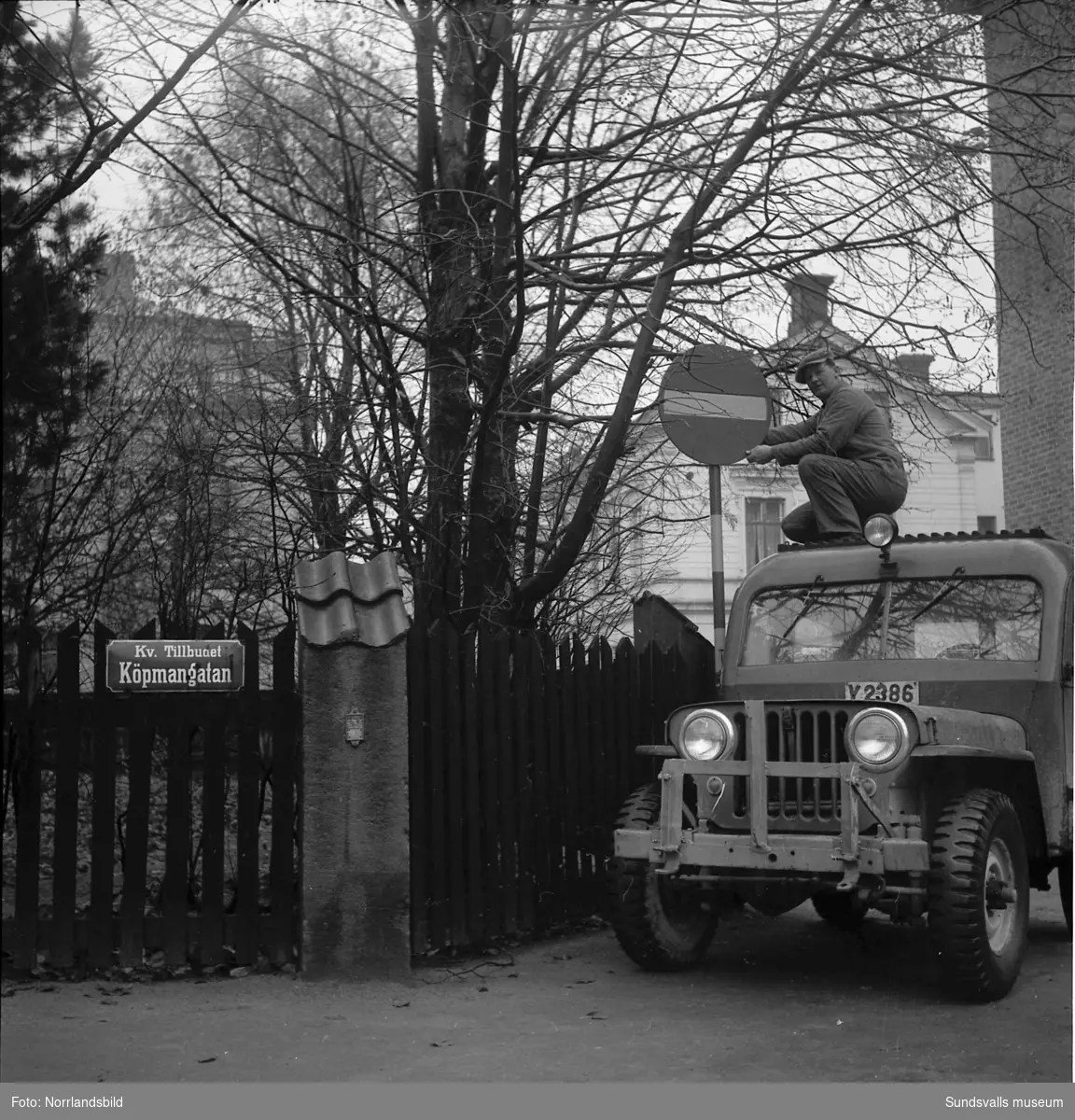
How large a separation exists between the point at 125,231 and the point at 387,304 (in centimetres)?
213

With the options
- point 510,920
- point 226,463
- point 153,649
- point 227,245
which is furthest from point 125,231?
point 510,920

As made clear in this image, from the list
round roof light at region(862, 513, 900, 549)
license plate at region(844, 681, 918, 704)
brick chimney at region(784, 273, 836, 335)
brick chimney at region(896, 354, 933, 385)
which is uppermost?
brick chimney at region(784, 273, 836, 335)

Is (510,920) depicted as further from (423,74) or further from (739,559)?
(739,559)

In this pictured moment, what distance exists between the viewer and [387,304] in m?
8.87

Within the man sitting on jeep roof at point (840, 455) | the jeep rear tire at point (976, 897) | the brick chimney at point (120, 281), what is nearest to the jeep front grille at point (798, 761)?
the jeep rear tire at point (976, 897)

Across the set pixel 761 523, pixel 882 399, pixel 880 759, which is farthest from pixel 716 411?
pixel 761 523

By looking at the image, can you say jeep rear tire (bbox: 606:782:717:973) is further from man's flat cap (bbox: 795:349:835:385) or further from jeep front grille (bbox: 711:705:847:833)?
man's flat cap (bbox: 795:349:835:385)

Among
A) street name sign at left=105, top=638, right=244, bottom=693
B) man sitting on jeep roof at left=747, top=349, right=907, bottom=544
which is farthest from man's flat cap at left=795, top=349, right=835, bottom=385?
street name sign at left=105, top=638, right=244, bottom=693

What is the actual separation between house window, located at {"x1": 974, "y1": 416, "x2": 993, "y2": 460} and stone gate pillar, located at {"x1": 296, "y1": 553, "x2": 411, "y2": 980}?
189 inches

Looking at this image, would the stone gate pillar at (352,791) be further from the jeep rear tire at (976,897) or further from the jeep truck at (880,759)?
the jeep rear tire at (976,897)

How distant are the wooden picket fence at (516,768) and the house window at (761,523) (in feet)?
17.3

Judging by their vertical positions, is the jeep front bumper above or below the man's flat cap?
below

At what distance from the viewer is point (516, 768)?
308 inches

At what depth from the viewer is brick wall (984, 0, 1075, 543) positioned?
25.8ft
